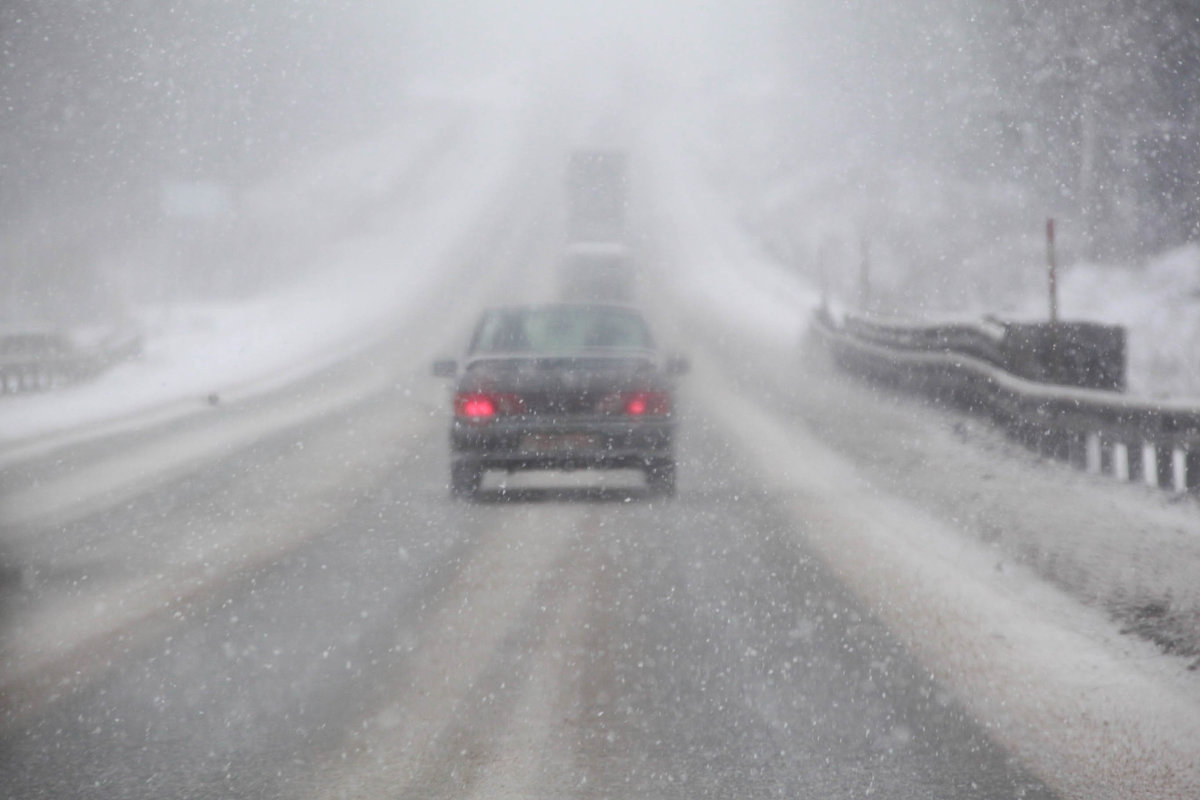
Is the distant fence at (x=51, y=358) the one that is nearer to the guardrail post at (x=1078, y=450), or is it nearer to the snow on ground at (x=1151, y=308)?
the guardrail post at (x=1078, y=450)

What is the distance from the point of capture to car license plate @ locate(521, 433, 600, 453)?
9305mm

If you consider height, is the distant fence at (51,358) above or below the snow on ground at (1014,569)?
above

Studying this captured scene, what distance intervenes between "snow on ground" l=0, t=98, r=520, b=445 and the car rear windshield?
8.28 meters

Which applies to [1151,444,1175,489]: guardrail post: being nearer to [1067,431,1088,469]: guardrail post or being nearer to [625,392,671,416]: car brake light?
[1067,431,1088,469]: guardrail post

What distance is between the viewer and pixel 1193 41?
3575 cm

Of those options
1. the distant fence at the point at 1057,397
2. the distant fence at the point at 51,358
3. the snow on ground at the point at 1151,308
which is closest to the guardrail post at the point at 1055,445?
the distant fence at the point at 1057,397

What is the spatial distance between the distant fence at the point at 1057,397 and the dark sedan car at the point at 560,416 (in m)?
3.36

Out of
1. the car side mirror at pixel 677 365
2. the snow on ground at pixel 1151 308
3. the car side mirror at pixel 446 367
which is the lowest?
the snow on ground at pixel 1151 308

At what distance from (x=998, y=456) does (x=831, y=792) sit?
8.28 m

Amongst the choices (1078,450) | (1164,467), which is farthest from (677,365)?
(1164,467)

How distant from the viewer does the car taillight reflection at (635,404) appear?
369 inches

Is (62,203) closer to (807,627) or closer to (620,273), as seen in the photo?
(620,273)

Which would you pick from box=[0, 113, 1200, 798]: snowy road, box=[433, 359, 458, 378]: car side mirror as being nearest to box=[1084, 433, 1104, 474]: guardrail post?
box=[0, 113, 1200, 798]: snowy road

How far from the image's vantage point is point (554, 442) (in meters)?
9.31
